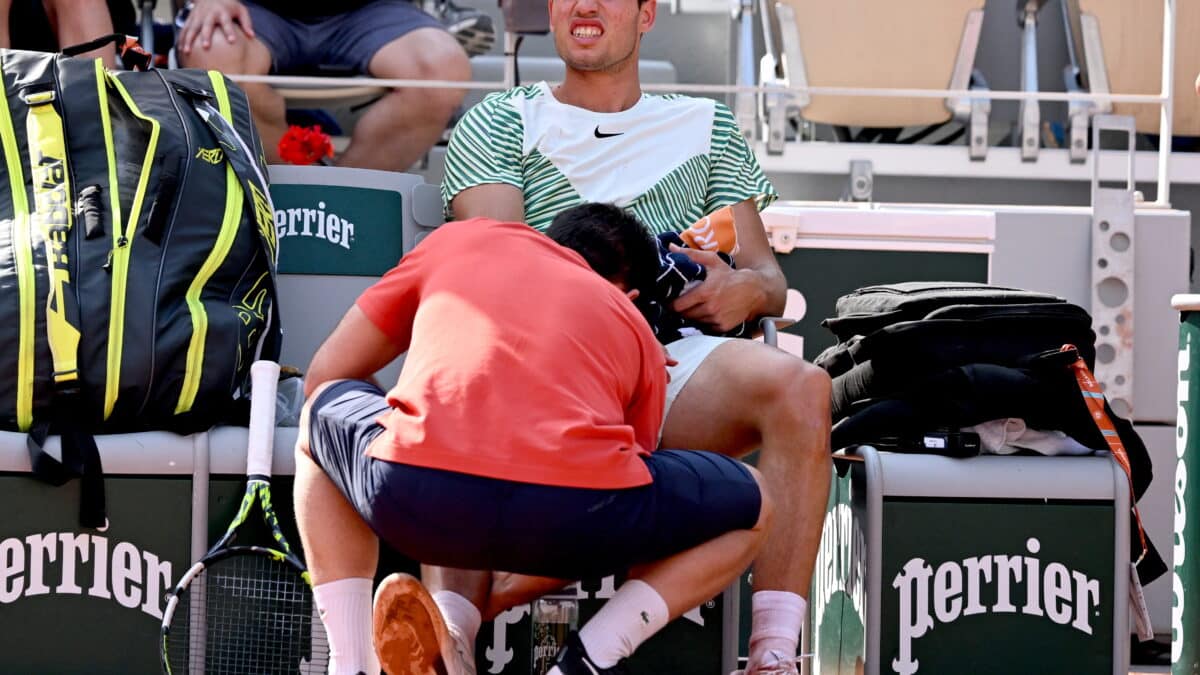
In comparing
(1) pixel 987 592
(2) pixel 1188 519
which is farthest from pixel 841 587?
(2) pixel 1188 519

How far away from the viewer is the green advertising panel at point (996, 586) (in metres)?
2.59

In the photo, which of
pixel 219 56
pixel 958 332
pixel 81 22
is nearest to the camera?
pixel 958 332

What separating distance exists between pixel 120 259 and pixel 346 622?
0.77m

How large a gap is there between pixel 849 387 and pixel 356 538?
989mm

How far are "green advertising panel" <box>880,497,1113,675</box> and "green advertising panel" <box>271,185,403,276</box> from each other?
4.06 ft

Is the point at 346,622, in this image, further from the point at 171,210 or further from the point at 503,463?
the point at 171,210

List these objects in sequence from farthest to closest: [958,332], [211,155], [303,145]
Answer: [303,145], [211,155], [958,332]

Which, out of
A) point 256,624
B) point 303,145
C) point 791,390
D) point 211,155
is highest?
point 211,155

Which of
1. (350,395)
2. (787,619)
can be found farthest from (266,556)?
(787,619)

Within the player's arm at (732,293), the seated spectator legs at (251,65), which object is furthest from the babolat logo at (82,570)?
the seated spectator legs at (251,65)

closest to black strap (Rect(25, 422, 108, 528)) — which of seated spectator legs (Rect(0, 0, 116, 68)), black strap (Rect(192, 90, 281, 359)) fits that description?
black strap (Rect(192, 90, 281, 359))

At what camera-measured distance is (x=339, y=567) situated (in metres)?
2.22

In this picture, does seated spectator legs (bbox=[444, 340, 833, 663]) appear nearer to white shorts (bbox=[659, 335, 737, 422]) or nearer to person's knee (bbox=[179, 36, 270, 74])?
white shorts (bbox=[659, 335, 737, 422])

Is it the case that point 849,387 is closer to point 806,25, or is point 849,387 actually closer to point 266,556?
point 266,556
